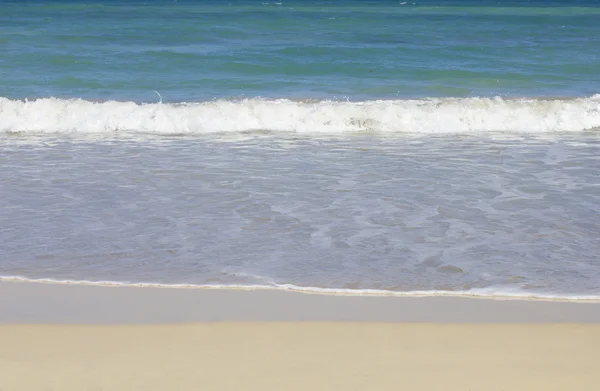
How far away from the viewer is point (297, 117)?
437 inches

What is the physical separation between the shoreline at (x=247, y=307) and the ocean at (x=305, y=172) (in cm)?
13

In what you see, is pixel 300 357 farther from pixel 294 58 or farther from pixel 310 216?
pixel 294 58

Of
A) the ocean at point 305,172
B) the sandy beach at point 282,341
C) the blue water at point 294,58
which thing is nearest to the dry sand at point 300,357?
the sandy beach at point 282,341

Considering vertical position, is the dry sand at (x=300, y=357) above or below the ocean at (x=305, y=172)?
below

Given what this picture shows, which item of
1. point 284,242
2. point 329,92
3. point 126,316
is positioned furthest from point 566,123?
point 126,316

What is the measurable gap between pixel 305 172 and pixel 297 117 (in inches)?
145

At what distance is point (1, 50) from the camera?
18719 millimetres

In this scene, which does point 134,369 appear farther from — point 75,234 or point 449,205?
point 449,205

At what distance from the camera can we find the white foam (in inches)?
421

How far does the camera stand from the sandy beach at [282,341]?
3.31 m

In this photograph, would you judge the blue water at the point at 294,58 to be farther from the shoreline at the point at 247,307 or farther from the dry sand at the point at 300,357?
the dry sand at the point at 300,357

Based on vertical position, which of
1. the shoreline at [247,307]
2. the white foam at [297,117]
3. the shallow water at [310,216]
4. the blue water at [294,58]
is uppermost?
the blue water at [294,58]

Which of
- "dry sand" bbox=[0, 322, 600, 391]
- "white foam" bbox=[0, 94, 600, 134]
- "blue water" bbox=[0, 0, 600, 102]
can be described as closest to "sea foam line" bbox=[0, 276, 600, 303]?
"dry sand" bbox=[0, 322, 600, 391]

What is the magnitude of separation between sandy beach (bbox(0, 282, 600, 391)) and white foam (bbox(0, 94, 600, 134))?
642 centimetres
